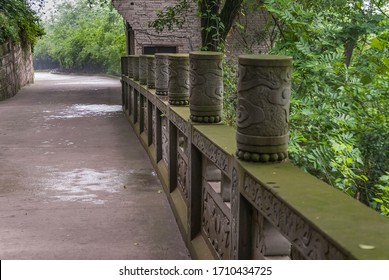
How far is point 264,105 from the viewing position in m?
2.61

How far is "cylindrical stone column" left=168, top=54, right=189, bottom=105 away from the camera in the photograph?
5414 mm

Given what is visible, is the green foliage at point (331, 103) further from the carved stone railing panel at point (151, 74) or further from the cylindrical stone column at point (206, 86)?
the carved stone railing panel at point (151, 74)

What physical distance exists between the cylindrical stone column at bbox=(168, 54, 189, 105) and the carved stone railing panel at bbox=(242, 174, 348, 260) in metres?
2.96

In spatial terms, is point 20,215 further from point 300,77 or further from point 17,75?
point 17,75

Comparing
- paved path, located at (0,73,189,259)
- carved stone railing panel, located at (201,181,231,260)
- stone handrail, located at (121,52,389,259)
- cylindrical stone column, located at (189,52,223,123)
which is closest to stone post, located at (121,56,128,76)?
paved path, located at (0,73,189,259)

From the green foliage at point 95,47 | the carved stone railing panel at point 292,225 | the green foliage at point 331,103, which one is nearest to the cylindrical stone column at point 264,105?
the carved stone railing panel at point 292,225

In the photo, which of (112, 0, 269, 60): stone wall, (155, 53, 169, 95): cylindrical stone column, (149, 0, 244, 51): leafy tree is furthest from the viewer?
(112, 0, 269, 60): stone wall

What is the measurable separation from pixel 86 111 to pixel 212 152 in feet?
37.1

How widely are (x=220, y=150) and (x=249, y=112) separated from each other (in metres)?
0.60

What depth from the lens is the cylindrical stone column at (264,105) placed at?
2.58m

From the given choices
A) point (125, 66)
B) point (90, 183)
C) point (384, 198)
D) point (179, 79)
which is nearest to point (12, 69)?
point (125, 66)

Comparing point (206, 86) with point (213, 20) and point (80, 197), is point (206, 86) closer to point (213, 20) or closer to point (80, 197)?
point (80, 197)

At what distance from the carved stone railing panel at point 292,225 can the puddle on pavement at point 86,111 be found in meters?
10.9

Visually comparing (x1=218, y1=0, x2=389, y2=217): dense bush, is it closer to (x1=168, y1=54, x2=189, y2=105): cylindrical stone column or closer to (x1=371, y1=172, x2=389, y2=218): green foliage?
(x1=371, y1=172, x2=389, y2=218): green foliage
